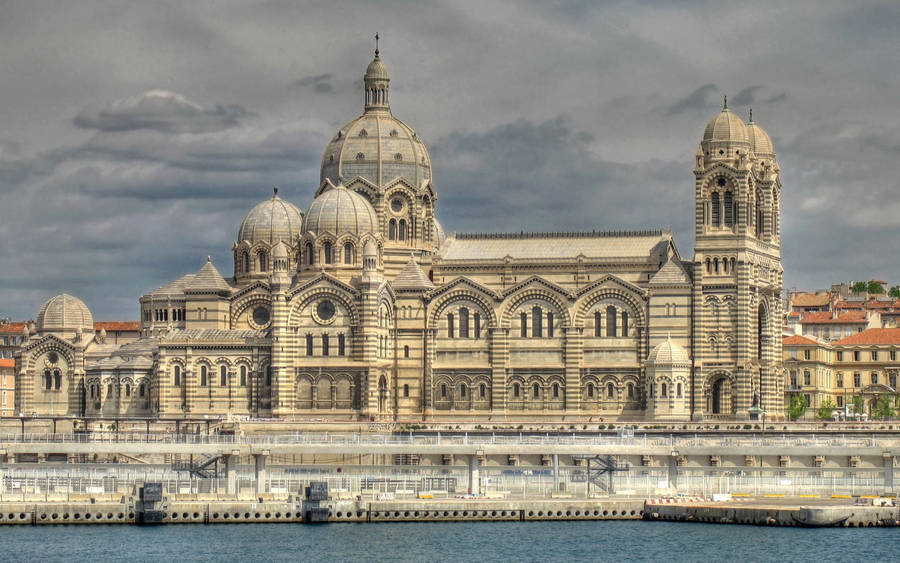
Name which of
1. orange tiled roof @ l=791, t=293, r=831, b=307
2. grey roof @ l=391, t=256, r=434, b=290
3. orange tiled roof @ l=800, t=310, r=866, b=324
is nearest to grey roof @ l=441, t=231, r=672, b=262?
grey roof @ l=391, t=256, r=434, b=290

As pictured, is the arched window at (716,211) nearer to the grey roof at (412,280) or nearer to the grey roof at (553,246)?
the grey roof at (553,246)

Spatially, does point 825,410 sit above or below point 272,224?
below

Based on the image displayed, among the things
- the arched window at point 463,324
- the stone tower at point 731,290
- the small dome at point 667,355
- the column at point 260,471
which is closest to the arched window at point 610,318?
the small dome at point 667,355

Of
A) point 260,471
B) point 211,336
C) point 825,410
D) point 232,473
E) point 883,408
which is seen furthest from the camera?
point 825,410

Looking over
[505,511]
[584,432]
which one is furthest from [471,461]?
[584,432]

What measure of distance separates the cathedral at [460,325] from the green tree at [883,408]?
978 cm

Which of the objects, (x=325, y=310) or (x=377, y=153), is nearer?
(x=325, y=310)

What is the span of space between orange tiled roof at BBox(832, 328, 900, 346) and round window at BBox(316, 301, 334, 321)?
40.1 metres

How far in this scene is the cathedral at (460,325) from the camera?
138m

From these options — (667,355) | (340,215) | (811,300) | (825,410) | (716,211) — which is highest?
(340,215)

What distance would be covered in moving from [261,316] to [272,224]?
636 centimetres

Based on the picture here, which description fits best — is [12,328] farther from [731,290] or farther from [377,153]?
[731,290]

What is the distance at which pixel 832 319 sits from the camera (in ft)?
576

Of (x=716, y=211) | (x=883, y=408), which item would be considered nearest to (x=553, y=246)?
(x=716, y=211)
